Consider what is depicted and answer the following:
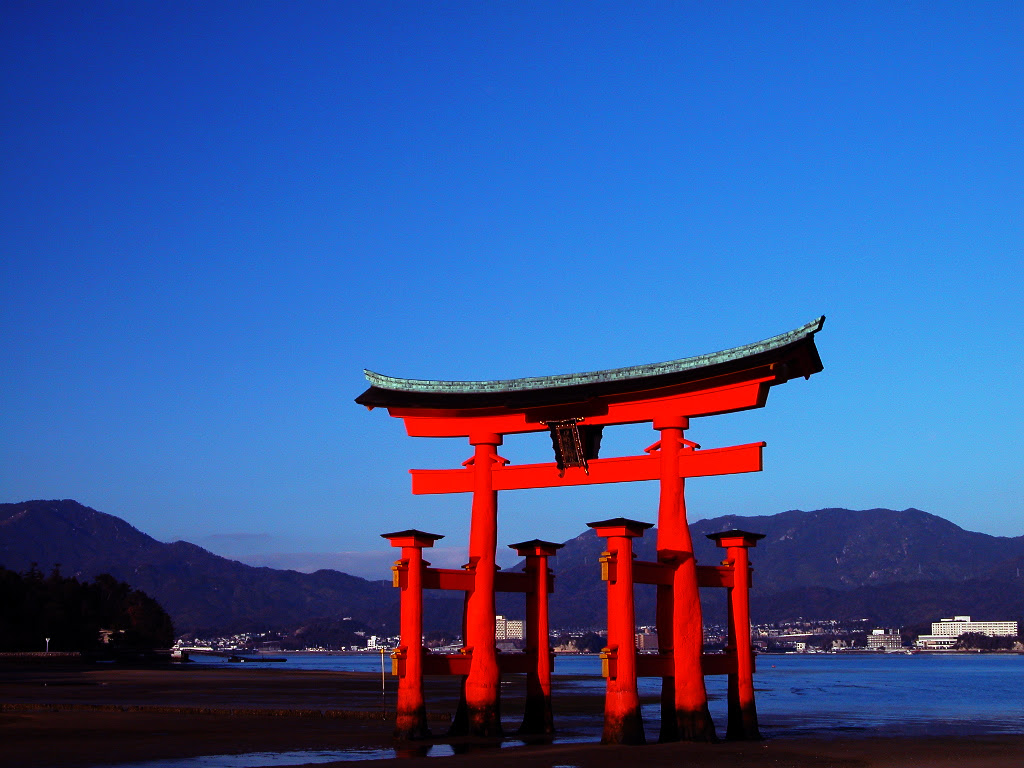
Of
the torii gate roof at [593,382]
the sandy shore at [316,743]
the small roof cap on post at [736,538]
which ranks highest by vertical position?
the torii gate roof at [593,382]

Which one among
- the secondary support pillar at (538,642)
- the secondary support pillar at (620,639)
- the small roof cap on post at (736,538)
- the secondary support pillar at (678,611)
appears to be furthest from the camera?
the secondary support pillar at (538,642)

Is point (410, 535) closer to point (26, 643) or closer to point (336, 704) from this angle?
point (336, 704)

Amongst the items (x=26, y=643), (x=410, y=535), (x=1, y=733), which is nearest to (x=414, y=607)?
(x=410, y=535)

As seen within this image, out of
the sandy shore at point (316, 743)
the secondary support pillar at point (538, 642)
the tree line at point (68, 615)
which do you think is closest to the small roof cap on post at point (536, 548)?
the secondary support pillar at point (538, 642)

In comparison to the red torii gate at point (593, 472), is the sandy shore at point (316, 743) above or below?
below

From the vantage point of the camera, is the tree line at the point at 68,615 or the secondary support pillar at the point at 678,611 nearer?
the secondary support pillar at the point at 678,611

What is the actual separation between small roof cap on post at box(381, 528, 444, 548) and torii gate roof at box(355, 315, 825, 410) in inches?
129

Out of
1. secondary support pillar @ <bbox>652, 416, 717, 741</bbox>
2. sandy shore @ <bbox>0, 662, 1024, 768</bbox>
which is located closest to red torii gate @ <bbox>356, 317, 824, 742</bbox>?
secondary support pillar @ <bbox>652, 416, 717, 741</bbox>

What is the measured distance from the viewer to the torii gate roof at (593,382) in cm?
2172

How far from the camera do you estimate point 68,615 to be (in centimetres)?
10881

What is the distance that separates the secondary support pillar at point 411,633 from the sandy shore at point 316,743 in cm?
69

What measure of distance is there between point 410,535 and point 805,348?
8961 millimetres

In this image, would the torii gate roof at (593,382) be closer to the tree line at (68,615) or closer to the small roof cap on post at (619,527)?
the small roof cap on post at (619,527)

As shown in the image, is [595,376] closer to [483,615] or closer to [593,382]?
[593,382]
